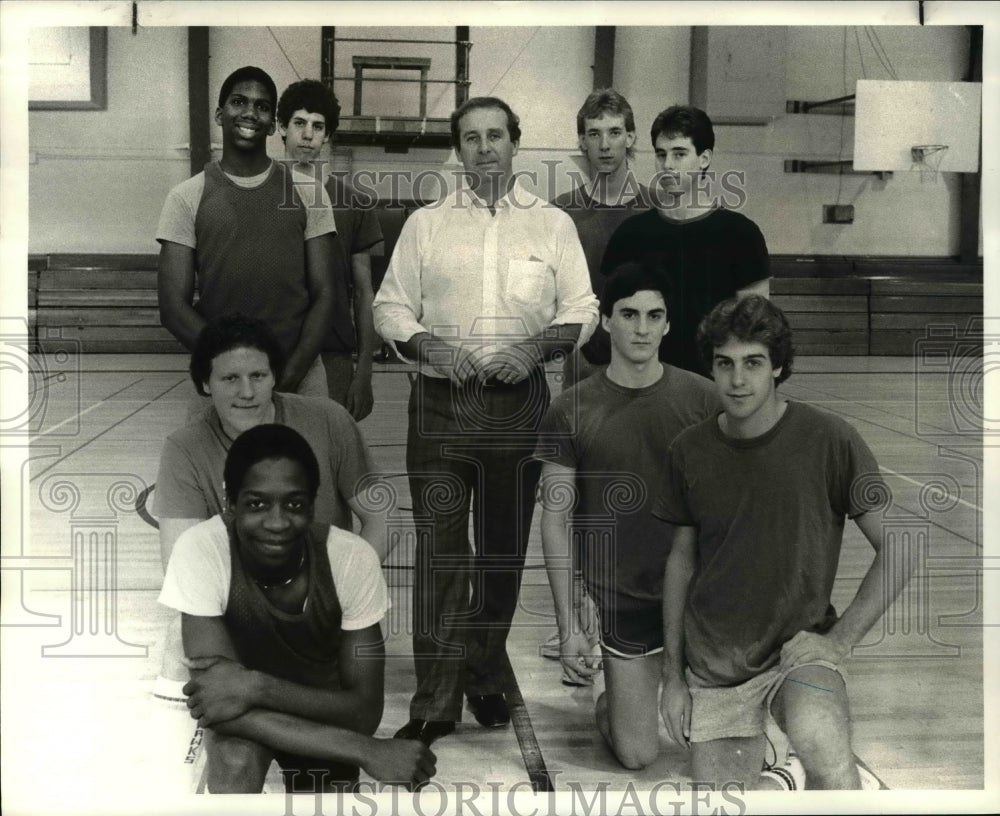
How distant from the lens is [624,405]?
314 cm

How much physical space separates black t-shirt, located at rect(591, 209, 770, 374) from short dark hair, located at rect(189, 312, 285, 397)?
2.64ft

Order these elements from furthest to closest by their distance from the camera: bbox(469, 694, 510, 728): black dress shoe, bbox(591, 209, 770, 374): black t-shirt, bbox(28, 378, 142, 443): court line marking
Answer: bbox(469, 694, 510, 728): black dress shoe → bbox(591, 209, 770, 374): black t-shirt → bbox(28, 378, 142, 443): court line marking

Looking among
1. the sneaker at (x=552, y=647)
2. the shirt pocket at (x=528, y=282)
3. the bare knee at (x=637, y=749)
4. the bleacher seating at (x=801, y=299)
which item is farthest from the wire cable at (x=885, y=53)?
the bare knee at (x=637, y=749)

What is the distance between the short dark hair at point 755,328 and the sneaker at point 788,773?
889 millimetres

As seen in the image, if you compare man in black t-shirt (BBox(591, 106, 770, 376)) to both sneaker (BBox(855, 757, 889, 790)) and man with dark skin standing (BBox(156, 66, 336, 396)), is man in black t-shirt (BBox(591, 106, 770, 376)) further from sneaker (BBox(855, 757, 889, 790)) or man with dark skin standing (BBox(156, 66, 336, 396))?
sneaker (BBox(855, 757, 889, 790))

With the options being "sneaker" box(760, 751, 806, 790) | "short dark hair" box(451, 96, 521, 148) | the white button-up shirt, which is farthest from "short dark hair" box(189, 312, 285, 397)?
"sneaker" box(760, 751, 806, 790)

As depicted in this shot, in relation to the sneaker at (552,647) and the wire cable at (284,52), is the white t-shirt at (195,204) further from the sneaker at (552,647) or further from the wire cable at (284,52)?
the sneaker at (552,647)

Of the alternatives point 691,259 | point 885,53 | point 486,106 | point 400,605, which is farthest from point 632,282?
point 400,605

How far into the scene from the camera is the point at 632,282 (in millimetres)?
3100

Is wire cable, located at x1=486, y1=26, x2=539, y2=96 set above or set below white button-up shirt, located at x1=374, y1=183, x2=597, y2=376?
above

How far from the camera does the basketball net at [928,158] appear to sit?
3.16 meters

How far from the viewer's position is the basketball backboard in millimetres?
3150

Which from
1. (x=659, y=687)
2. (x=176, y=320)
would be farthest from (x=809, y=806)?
(x=176, y=320)

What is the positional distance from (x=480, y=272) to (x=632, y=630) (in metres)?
A: 0.94
